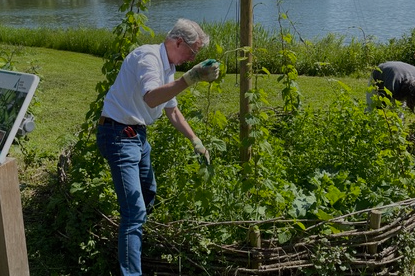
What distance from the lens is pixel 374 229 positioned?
10.2ft

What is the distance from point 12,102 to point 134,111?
0.75 metres

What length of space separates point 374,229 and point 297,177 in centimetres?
84

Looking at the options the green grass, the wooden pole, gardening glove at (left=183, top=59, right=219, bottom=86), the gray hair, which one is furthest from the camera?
the green grass

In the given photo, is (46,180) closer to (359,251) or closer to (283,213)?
(283,213)

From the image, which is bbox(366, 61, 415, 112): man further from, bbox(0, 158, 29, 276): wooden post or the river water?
the river water

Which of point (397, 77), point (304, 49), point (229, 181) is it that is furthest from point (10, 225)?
point (304, 49)

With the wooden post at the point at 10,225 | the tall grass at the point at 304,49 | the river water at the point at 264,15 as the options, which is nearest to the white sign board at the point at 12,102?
the wooden post at the point at 10,225

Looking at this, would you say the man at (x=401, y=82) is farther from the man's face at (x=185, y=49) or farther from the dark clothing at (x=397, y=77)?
the man's face at (x=185, y=49)

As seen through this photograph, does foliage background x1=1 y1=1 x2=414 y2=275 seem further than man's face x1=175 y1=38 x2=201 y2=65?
Yes

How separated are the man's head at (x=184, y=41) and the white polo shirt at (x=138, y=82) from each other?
5 cm

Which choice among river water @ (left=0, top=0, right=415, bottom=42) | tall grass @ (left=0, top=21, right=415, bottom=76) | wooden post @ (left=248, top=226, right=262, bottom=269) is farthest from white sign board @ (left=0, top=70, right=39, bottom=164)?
river water @ (left=0, top=0, right=415, bottom=42)

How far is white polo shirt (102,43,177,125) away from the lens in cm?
284

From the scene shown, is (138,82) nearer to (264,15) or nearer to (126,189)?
(126,189)

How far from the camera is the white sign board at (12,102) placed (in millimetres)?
2348
